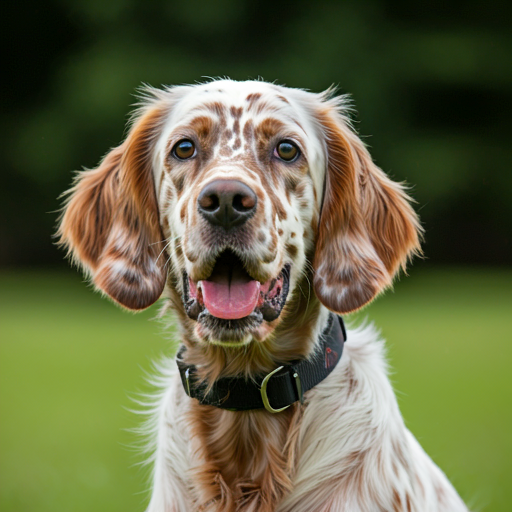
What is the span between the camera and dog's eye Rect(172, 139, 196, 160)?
234 centimetres

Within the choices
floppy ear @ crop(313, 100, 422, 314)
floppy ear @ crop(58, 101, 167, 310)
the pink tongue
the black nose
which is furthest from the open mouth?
floppy ear @ crop(58, 101, 167, 310)

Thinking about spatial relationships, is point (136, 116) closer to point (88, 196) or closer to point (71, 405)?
point (88, 196)

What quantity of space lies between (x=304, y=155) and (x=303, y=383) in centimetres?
76

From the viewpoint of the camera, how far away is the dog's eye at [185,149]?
2336mm

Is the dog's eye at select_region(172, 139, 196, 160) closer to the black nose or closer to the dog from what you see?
the dog

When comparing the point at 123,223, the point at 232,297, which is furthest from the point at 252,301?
the point at 123,223

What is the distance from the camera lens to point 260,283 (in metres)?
2.13

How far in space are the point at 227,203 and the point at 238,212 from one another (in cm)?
4

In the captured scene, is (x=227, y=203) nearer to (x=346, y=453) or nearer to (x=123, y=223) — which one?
(x=123, y=223)

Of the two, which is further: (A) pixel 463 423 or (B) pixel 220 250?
(A) pixel 463 423

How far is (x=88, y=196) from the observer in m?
2.70

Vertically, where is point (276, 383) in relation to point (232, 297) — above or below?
below

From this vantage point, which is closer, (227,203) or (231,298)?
(227,203)

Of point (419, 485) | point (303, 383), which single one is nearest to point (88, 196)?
point (303, 383)
